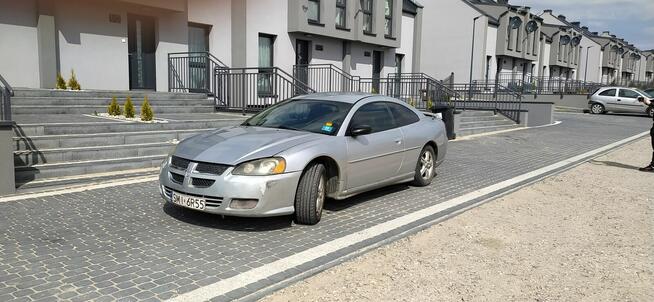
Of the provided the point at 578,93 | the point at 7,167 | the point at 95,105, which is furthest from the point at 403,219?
the point at 578,93

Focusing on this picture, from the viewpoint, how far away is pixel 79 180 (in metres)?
7.23

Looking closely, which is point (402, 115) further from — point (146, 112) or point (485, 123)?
point (485, 123)

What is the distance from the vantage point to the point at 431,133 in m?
7.95

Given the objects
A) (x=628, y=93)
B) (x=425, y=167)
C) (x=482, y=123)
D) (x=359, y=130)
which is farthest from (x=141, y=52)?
(x=628, y=93)

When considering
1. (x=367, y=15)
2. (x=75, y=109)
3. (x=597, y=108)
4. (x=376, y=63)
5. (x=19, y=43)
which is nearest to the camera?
(x=75, y=109)

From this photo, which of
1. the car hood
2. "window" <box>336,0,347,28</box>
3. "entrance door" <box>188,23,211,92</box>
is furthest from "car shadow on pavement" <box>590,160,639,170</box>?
"window" <box>336,0,347,28</box>

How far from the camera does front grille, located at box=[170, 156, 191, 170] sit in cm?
537

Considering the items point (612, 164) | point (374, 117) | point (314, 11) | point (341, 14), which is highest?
point (341, 14)

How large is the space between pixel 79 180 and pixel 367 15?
17991mm

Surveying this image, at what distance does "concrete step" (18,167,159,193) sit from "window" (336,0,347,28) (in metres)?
14.6

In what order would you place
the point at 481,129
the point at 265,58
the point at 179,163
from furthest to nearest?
1. the point at 265,58
2. the point at 481,129
3. the point at 179,163

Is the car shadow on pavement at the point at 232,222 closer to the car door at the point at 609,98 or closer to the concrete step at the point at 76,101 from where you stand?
the concrete step at the point at 76,101

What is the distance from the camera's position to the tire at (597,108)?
29.9m

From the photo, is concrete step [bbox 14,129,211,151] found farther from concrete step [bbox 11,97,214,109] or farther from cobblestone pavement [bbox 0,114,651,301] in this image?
concrete step [bbox 11,97,214,109]
